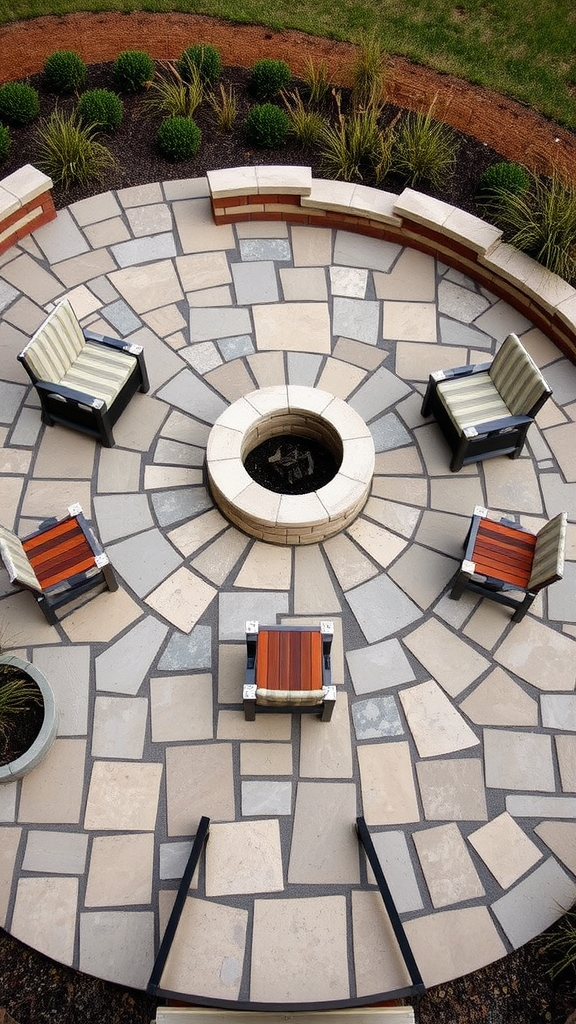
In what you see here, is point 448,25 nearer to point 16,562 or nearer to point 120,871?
point 16,562

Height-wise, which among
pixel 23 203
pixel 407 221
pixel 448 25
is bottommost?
pixel 407 221

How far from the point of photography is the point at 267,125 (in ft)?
29.2

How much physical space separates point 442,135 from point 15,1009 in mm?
9846

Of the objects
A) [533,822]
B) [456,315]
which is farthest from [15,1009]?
[456,315]

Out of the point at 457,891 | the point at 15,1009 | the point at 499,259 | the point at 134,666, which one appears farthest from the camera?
the point at 499,259

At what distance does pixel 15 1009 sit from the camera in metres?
5.00

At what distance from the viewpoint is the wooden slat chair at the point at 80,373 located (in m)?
6.52

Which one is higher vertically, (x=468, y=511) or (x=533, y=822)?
(x=468, y=511)

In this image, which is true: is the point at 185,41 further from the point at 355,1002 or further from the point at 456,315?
the point at 355,1002

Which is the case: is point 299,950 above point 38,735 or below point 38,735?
below

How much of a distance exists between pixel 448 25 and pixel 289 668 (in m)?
9.70

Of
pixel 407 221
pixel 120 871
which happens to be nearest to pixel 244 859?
pixel 120 871

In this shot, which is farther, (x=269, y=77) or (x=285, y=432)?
(x=269, y=77)

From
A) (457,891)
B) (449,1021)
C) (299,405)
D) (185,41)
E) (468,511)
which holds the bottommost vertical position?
(449,1021)
